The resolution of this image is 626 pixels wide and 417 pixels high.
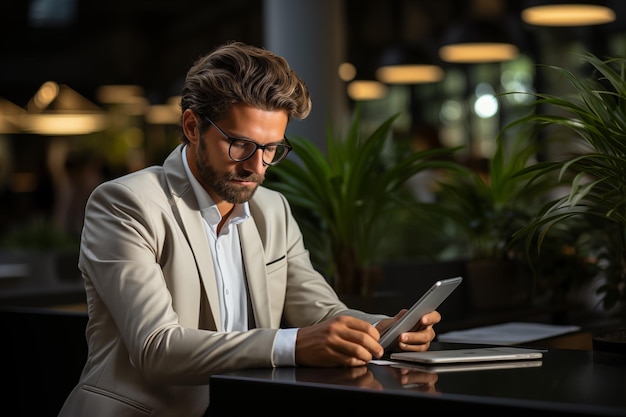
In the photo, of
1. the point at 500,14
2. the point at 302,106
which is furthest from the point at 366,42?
the point at 302,106

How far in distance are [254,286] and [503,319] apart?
1.66 metres

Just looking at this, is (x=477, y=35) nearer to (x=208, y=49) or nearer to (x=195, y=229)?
(x=195, y=229)

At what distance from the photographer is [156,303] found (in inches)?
90.3

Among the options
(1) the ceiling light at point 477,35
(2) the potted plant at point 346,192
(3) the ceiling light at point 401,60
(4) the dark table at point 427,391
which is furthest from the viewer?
(3) the ceiling light at point 401,60

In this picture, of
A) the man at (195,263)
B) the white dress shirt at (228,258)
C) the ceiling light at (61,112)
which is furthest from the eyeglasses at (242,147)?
the ceiling light at (61,112)

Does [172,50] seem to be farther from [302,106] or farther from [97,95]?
[302,106]

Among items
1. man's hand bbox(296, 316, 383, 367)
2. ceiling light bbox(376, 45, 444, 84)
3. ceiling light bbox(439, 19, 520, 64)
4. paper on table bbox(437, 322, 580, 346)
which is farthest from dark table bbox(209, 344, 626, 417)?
ceiling light bbox(376, 45, 444, 84)

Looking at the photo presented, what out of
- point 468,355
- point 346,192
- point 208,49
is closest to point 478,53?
point 208,49

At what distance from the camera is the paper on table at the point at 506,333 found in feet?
10.9

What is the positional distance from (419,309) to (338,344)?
24 centimetres

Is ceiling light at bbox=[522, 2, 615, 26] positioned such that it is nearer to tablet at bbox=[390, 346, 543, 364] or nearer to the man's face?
the man's face

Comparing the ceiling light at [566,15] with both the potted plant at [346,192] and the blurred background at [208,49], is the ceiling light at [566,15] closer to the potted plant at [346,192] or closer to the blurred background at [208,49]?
→ the blurred background at [208,49]

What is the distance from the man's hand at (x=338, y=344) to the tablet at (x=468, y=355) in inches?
4.4

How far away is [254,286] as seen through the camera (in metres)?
2.62
